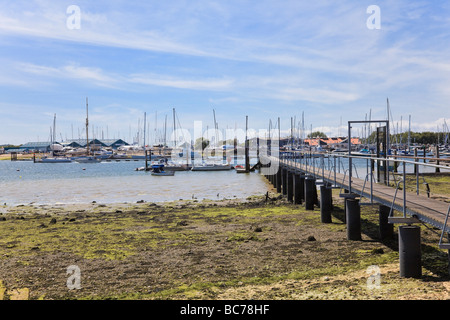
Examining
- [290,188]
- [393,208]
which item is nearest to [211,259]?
[393,208]

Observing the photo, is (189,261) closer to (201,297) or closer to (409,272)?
(201,297)

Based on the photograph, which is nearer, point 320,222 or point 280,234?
point 280,234

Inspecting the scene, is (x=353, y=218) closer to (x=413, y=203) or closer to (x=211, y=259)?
Answer: (x=413, y=203)

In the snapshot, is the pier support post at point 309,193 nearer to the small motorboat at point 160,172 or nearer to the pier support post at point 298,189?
the pier support post at point 298,189

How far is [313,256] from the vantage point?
424 inches

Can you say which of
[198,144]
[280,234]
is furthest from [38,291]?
[198,144]

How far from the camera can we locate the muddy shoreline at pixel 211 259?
8250mm

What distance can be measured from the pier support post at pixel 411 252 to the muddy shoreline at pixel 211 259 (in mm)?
244

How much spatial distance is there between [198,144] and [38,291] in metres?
180

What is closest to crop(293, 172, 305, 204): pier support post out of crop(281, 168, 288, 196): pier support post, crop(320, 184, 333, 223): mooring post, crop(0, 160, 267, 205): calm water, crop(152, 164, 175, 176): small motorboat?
crop(281, 168, 288, 196): pier support post

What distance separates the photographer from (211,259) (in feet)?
35.7

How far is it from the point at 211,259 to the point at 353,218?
4540 millimetres

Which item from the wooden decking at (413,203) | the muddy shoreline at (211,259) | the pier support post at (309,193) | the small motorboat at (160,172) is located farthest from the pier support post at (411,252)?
the small motorboat at (160,172)

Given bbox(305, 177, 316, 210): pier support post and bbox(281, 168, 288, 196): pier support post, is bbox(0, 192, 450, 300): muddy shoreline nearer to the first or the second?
bbox(305, 177, 316, 210): pier support post
